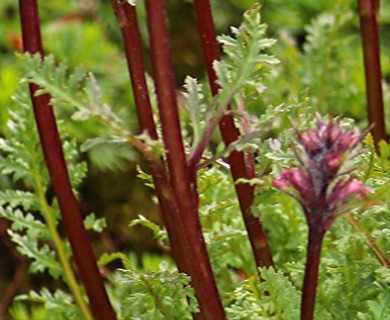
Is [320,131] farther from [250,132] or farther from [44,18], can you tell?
[44,18]

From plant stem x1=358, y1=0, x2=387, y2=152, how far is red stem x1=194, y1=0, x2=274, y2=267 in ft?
0.70

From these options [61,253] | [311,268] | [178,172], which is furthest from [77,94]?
[61,253]

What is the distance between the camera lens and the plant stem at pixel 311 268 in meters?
0.52

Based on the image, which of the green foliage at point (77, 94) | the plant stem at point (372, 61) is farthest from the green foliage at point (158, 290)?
the plant stem at point (372, 61)

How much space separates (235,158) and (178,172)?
6.0 inches

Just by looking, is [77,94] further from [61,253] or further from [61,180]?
[61,253]

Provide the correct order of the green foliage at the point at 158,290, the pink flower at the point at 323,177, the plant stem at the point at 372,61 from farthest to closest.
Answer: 1. the plant stem at the point at 372,61
2. the green foliage at the point at 158,290
3. the pink flower at the point at 323,177

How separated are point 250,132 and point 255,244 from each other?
0.66 feet

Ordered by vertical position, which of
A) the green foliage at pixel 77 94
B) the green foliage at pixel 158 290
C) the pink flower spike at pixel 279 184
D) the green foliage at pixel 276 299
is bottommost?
the green foliage at pixel 276 299

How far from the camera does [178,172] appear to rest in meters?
0.55

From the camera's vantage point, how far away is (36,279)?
1559mm

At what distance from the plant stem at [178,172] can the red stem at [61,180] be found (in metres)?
0.20

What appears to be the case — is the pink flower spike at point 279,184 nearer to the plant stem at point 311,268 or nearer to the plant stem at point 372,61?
the plant stem at point 311,268

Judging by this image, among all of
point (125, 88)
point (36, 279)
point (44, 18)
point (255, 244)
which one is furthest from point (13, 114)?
point (44, 18)
